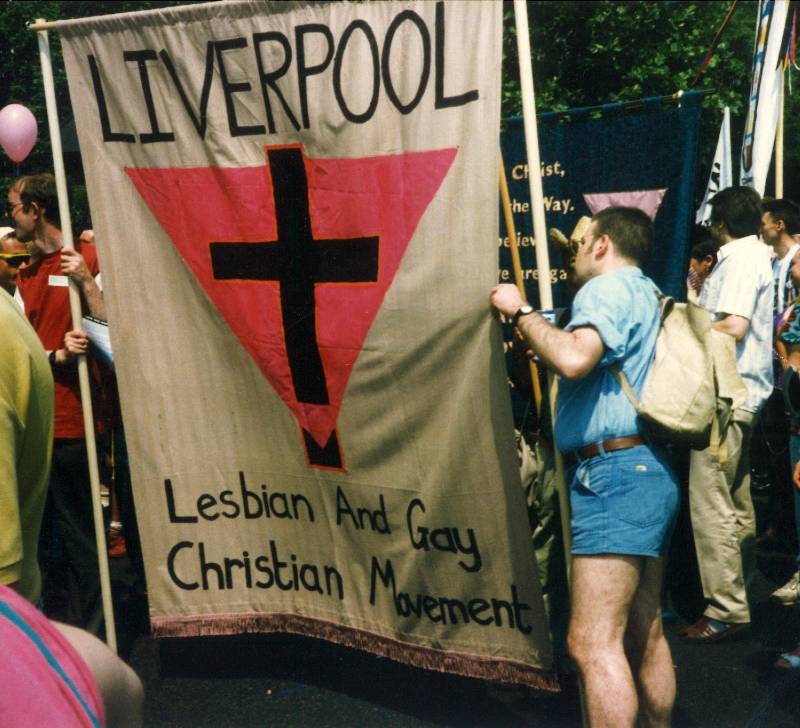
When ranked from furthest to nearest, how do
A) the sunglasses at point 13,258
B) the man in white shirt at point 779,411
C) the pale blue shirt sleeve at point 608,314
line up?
the man in white shirt at point 779,411, the sunglasses at point 13,258, the pale blue shirt sleeve at point 608,314

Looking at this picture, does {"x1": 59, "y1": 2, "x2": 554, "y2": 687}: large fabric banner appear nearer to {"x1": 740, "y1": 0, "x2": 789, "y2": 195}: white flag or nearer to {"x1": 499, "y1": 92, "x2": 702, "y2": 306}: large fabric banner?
{"x1": 499, "y1": 92, "x2": 702, "y2": 306}: large fabric banner

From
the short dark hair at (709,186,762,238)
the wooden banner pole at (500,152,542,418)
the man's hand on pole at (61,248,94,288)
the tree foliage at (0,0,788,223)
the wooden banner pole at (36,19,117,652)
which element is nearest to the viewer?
the wooden banner pole at (500,152,542,418)

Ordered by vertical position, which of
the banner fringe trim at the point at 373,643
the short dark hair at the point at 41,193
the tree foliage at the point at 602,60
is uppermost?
the tree foliage at the point at 602,60

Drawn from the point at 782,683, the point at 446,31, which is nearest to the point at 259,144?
the point at 446,31

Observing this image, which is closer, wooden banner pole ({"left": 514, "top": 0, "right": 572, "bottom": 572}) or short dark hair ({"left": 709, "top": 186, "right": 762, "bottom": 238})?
wooden banner pole ({"left": 514, "top": 0, "right": 572, "bottom": 572})

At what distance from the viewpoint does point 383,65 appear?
2.89 m

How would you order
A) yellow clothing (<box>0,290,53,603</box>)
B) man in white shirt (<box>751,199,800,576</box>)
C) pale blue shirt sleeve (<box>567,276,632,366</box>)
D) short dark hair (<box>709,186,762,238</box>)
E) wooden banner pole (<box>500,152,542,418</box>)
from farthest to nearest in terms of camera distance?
man in white shirt (<box>751,199,800,576</box>) < short dark hair (<box>709,186,762,238</box>) < wooden banner pole (<box>500,152,542,418</box>) < pale blue shirt sleeve (<box>567,276,632,366</box>) < yellow clothing (<box>0,290,53,603</box>)

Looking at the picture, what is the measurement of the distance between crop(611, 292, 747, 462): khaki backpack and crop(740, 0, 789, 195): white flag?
11.3 feet

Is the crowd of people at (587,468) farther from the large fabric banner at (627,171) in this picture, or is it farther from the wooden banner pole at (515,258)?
the large fabric banner at (627,171)

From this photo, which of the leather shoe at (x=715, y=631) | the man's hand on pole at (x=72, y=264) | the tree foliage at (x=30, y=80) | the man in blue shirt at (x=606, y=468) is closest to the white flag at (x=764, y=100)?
the leather shoe at (x=715, y=631)

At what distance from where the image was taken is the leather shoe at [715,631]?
4230mm

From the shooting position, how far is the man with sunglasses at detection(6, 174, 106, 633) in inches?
165

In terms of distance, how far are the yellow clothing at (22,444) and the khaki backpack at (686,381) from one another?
1448 mm

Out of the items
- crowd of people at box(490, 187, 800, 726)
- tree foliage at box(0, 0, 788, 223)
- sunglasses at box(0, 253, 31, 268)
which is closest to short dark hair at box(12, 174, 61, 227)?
sunglasses at box(0, 253, 31, 268)
